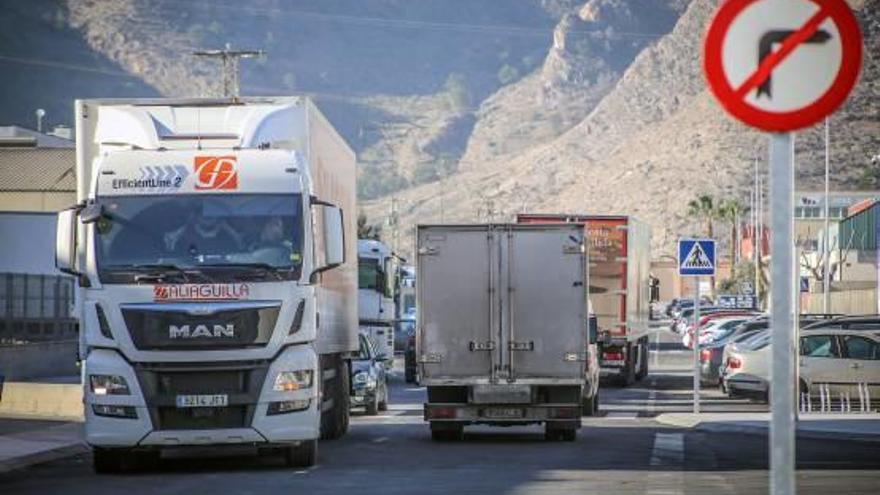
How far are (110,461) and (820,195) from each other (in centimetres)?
13068

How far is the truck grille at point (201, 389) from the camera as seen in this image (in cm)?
2030

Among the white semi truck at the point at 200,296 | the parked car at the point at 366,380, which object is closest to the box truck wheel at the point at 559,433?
the parked car at the point at 366,380

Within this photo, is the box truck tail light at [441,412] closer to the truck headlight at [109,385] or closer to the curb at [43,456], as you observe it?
the curb at [43,456]

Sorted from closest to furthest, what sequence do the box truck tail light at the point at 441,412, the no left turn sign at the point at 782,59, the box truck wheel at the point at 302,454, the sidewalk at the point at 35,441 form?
the no left turn sign at the point at 782,59
the box truck wheel at the point at 302,454
the sidewalk at the point at 35,441
the box truck tail light at the point at 441,412

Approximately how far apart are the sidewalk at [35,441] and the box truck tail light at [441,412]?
465 centimetres

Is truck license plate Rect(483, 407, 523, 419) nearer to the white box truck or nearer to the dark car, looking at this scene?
the white box truck

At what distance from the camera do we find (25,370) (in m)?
49.4

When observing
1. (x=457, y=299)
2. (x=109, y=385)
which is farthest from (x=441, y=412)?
(x=109, y=385)

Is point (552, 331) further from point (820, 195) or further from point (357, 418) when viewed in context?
point (820, 195)

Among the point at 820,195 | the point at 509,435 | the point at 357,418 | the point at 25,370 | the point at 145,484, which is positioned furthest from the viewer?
the point at 820,195

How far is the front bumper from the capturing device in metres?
20.3

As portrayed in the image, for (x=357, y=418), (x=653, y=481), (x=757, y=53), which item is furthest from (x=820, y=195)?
(x=757, y=53)

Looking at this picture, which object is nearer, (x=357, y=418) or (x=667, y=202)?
(x=357, y=418)

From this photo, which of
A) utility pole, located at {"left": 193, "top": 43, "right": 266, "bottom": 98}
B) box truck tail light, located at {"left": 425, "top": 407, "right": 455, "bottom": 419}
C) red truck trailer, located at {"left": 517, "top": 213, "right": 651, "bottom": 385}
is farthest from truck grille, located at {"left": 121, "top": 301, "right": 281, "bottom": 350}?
utility pole, located at {"left": 193, "top": 43, "right": 266, "bottom": 98}
